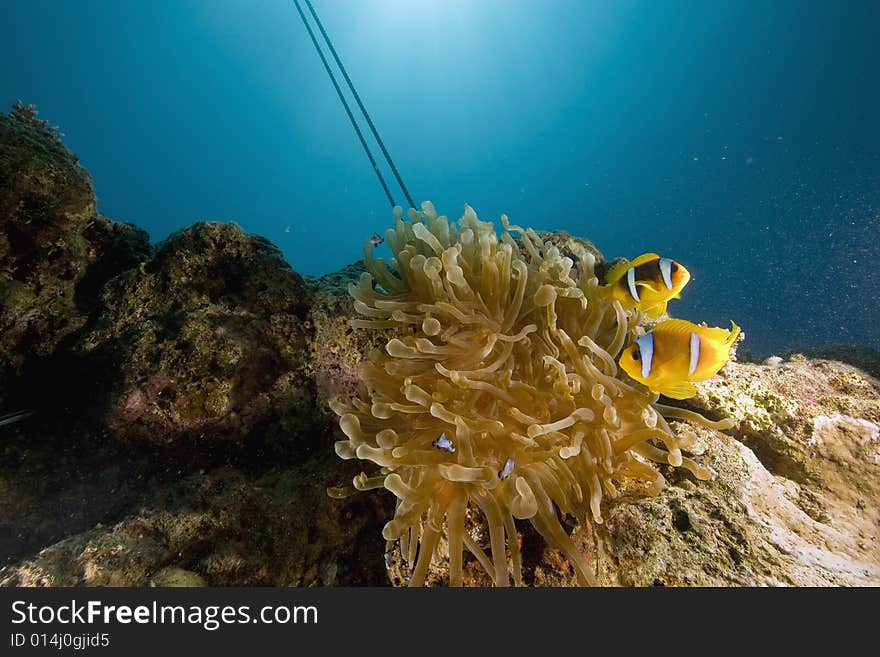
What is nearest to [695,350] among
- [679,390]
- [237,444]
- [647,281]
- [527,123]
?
[679,390]

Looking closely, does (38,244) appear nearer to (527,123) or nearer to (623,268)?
(623,268)

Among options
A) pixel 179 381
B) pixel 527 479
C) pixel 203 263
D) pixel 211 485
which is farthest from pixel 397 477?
pixel 203 263

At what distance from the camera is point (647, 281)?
1.85 m

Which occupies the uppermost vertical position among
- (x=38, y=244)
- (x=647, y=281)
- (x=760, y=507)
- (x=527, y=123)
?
(x=527, y=123)

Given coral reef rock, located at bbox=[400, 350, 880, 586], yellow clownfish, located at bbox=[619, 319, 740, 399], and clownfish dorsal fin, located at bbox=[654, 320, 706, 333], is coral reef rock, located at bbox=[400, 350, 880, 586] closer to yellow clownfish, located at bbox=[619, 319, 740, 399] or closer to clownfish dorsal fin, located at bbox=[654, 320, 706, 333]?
yellow clownfish, located at bbox=[619, 319, 740, 399]

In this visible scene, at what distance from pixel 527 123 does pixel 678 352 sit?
108m

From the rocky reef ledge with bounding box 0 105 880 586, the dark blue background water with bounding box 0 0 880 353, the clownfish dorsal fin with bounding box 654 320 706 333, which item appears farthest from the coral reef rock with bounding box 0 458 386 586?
the dark blue background water with bounding box 0 0 880 353

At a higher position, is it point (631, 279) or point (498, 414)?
point (631, 279)

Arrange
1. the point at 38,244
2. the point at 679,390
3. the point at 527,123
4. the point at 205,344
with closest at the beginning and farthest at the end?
the point at 679,390, the point at 205,344, the point at 38,244, the point at 527,123

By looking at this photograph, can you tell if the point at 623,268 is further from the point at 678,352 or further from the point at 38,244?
the point at 38,244

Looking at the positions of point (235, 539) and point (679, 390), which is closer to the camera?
point (679, 390)

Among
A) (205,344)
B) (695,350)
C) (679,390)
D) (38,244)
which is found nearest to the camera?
(695,350)

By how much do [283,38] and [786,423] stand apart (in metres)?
106

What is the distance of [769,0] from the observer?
45.3 meters
